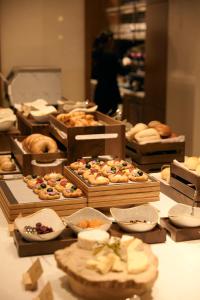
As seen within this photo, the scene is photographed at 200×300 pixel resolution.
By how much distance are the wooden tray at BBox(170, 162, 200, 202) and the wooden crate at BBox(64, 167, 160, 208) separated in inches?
6.6

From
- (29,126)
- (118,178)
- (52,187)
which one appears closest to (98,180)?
(118,178)

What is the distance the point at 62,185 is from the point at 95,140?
47 centimetres

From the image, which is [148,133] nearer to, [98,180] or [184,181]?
[184,181]

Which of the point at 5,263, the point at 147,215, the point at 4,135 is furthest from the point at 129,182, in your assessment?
the point at 4,135

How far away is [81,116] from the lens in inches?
121

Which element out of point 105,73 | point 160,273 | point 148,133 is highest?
point 105,73

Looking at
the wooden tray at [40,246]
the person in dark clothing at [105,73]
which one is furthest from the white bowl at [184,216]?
the person in dark clothing at [105,73]

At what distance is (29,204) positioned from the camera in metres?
2.12

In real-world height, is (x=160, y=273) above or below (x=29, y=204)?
below

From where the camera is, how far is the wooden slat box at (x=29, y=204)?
2115 millimetres

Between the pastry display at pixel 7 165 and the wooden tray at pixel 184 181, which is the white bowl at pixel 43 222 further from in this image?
the pastry display at pixel 7 165

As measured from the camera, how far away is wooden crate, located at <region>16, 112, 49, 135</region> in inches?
127

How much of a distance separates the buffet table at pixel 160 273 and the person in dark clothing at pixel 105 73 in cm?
426

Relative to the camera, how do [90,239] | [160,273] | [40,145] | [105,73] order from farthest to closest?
[105,73] → [40,145] → [160,273] → [90,239]
